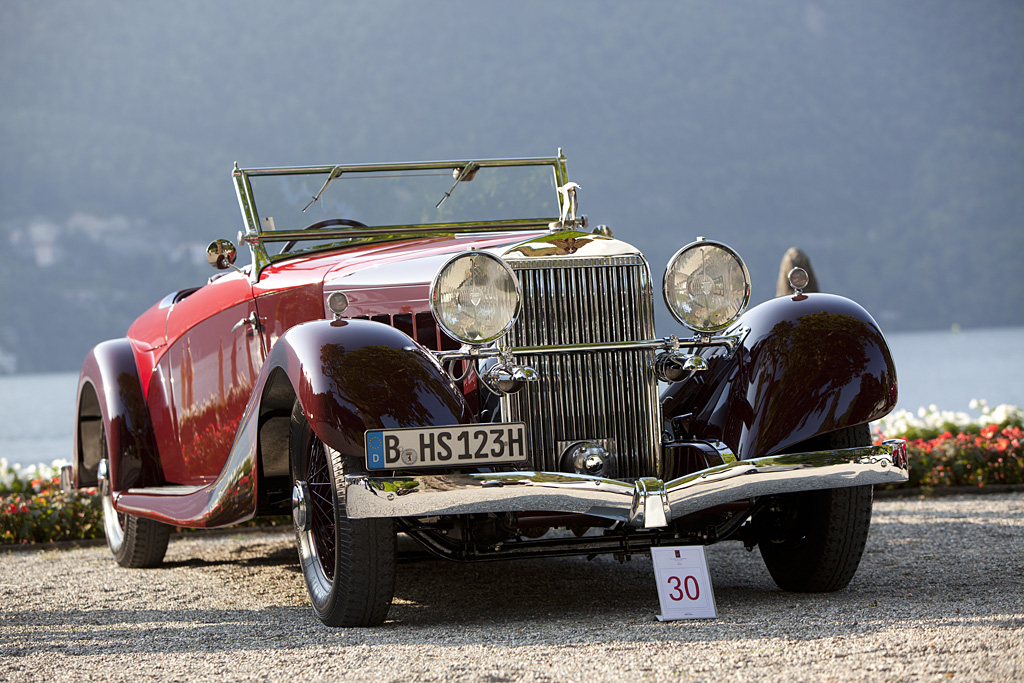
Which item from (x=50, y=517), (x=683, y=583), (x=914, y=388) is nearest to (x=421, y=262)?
(x=683, y=583)

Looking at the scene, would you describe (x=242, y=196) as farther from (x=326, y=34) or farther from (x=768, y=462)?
(x=326, y=34)

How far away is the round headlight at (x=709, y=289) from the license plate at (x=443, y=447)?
36.3 inches

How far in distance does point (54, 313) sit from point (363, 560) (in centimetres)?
8014

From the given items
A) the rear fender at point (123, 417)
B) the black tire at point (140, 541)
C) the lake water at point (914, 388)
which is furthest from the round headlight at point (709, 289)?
the lake water at point (914, 388)

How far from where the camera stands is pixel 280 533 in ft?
24.4

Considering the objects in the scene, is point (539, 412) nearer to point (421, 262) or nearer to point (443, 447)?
point (443, 447)

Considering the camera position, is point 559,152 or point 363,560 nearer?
point 363,560

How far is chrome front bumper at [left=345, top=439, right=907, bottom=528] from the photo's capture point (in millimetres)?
3445

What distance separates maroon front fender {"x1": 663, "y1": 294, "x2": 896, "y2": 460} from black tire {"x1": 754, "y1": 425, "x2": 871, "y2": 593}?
0.21m

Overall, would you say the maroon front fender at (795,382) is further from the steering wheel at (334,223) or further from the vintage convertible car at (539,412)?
the steering wheel at (334,223)

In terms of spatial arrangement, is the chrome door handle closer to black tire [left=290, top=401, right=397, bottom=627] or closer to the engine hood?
the engine hood

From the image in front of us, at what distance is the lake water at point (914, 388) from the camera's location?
30.7 metres

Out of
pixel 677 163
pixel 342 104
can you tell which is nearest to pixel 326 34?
pixel 342 104

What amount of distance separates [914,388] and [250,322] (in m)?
35.8
